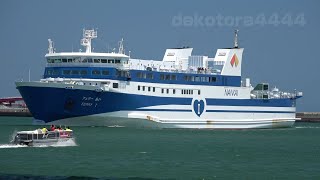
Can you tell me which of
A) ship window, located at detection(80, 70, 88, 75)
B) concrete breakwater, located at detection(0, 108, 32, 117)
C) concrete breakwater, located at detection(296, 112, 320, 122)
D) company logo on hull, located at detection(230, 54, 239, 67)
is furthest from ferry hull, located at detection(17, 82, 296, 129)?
concrete breakwater, located at detection(0, 108, 32, 117)

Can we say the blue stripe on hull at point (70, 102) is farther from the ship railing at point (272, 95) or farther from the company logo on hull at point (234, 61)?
the ship railing at point (272, 95)

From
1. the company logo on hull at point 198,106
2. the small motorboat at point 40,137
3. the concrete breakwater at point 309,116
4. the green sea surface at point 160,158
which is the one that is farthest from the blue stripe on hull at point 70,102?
the concrete breakwater at point 309,116

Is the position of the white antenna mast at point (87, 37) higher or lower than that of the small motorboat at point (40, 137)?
higher

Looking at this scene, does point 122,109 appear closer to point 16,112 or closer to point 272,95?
point 272,95

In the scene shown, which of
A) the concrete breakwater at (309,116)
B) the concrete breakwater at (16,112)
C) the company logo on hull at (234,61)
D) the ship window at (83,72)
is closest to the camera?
the ship window at (83,72)

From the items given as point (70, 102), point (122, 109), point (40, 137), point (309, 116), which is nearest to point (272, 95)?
point (122, 109)

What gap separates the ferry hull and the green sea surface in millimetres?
4923

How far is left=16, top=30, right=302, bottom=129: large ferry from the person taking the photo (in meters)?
65.1

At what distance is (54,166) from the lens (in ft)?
127

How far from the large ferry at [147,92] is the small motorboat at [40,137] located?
1529 centimetres

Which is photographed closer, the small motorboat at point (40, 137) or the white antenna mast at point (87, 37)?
the small motorboat at point (40, 137)

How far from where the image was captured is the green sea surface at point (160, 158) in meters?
37.0

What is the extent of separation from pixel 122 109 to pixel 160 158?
23044 millimetres

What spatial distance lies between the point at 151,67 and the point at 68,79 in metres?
8.00
